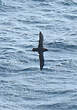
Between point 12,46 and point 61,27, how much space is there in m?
5.15

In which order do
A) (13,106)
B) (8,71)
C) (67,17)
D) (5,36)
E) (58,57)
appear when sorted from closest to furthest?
(13,106)
(8,71)
(58,57)
(5,36)
(67,17)

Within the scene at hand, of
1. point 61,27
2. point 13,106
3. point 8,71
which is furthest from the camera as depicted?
point 61,27

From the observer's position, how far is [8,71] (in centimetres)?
2650

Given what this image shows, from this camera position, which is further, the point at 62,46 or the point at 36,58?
the point at 62,46

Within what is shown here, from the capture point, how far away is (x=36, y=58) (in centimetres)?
2797

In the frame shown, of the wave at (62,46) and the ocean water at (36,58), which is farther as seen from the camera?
the wave at (62,46)

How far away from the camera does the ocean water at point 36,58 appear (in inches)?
940

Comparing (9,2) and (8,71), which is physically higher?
(8,71)

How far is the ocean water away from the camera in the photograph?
23875 mm

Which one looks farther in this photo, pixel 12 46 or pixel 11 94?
pixel 12 46

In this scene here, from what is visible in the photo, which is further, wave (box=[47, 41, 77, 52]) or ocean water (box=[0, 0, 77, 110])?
wave (box=[47, 41, 77, 52])

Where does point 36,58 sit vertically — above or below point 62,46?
above

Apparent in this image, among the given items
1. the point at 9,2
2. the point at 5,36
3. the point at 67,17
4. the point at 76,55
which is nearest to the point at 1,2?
the point at 9,2

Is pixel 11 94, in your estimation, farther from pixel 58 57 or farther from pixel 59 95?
pixel 58 57
